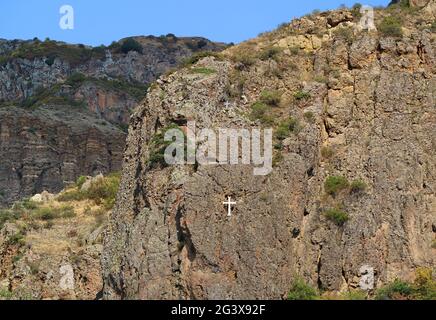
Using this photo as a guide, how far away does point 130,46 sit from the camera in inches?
4673

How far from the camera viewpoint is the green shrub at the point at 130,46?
386ft

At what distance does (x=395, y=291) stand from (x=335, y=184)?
464cm

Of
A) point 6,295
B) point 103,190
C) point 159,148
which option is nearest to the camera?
point 159,148

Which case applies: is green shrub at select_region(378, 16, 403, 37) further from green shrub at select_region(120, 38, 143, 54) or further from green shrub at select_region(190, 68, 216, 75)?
green shrub at select_region(120, 38, 143, 54)

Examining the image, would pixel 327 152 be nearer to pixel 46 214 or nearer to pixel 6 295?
pixel 6 295

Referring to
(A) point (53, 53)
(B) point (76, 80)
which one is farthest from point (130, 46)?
(B) point (76, 80)

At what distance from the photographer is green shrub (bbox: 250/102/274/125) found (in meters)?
37.9

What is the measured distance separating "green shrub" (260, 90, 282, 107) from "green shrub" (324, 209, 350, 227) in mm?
5326

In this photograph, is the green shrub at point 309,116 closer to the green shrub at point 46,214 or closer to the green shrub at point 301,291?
the green shrub at point 301,291

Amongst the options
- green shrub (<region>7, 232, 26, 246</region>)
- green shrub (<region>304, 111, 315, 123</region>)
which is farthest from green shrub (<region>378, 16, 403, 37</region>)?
green shrub (<region>7, 232, 26, 246</region>)

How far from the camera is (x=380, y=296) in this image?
3325 cm

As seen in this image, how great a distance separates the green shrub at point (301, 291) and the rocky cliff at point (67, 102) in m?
45.4
